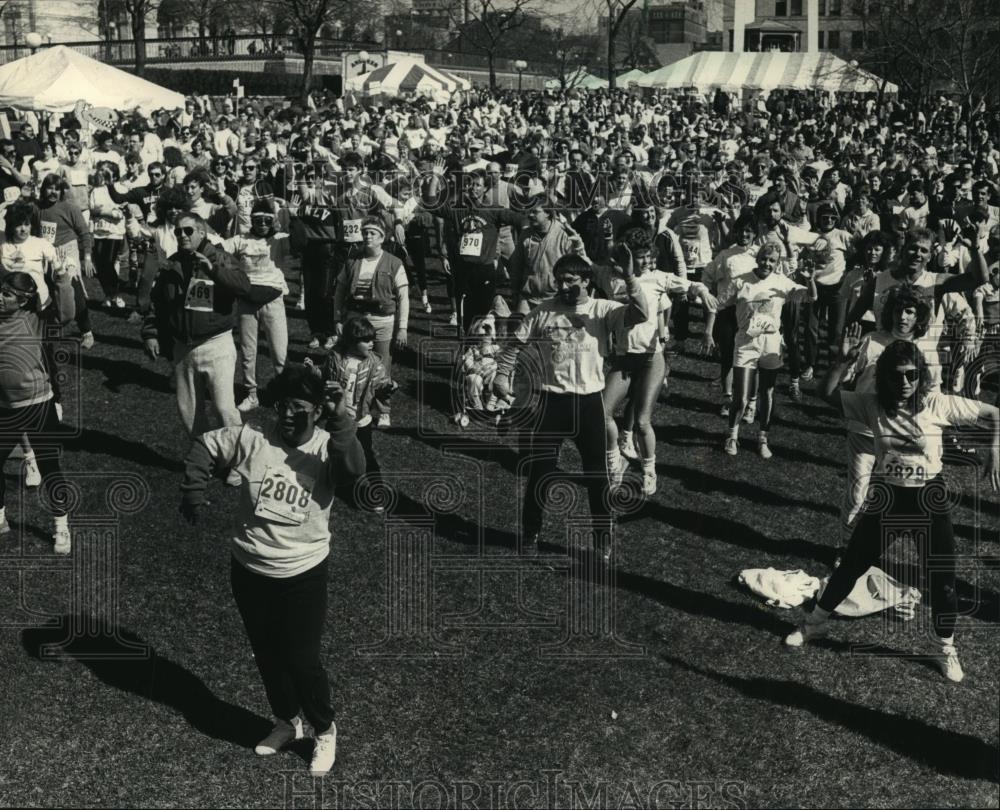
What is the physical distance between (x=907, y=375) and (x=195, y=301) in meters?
5.24

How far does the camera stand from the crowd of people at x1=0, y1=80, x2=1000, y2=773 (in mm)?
5809

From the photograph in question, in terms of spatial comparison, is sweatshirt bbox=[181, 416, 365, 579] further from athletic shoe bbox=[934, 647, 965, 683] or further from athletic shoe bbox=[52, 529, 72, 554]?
athletic shoe bbox=[934, 647, 965, 683]

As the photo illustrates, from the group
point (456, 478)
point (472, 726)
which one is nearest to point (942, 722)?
point (472, 726)

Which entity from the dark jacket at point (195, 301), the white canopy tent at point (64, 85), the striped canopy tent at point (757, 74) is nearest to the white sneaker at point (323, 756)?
the dark jacket at point (195, 301)

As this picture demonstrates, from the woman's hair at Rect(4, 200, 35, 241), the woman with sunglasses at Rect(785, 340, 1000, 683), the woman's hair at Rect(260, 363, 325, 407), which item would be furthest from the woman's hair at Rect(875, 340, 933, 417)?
the woman's hair at Rect(4, 200, 35, 241)

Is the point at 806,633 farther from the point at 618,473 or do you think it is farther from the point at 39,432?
the point at 39,432

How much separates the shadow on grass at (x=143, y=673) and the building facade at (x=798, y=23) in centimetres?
10328

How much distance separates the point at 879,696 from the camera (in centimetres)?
681

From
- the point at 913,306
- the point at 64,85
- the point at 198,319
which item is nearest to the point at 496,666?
the point at 913,306

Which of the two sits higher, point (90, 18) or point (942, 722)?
point (90, 18)

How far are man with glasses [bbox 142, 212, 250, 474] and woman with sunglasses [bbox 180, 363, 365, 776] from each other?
3.53 meters

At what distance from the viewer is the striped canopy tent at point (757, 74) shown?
47688mm

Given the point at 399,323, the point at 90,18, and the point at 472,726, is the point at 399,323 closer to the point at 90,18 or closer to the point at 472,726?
the point at 472,726

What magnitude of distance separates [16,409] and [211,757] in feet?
10.6
